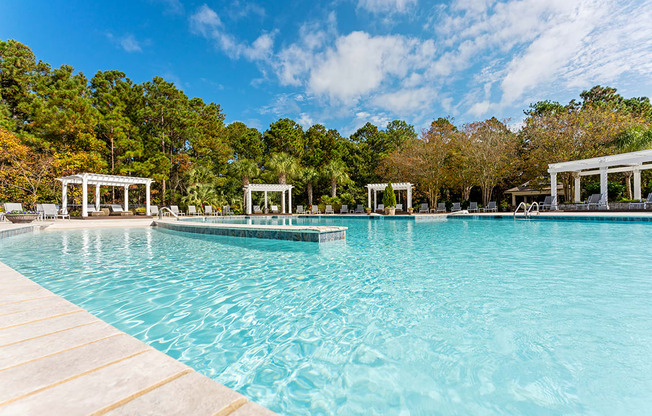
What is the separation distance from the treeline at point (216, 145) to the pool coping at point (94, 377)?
A: 23508mm

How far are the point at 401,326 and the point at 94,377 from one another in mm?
2396

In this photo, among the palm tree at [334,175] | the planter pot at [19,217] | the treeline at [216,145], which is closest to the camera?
the planter pot at [19,217]

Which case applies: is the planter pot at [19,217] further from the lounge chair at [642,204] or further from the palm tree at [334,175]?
the lounge chair at [642,204]

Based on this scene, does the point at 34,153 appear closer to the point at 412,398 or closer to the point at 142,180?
the point at 142,180

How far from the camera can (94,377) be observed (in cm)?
127

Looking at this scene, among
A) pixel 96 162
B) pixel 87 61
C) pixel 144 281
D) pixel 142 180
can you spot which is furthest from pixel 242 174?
pixel 144 281

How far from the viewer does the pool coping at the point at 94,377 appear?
1.07m

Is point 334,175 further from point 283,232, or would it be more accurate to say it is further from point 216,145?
point 283,232

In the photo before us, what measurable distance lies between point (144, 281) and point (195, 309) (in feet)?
5.90

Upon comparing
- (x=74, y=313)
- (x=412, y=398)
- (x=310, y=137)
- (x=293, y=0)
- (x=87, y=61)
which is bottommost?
(x=412, y=398)

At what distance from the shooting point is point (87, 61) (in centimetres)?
2388

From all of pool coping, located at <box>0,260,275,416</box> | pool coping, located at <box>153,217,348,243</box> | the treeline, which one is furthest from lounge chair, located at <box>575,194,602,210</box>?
pool coping, located at <box>0,260,275,416</box>

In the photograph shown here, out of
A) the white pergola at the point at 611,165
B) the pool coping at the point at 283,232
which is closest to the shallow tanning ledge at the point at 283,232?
the pool coping at the point at 283,232

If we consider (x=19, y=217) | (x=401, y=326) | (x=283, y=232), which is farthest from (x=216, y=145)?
(x=401, y=326)
